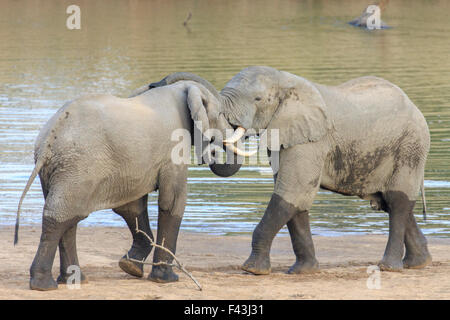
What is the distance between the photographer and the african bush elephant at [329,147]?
317 inches

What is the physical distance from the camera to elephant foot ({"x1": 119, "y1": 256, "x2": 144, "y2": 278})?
7680mm

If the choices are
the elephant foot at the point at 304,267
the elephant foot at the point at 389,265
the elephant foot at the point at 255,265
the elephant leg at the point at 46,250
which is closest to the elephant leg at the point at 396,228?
the elephant foot at the point at 389,265

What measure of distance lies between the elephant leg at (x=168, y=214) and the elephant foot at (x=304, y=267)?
117 cm

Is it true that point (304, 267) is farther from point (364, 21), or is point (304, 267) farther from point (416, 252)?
point (364, 21)

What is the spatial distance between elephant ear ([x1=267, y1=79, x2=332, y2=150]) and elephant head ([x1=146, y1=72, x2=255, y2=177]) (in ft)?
1.11

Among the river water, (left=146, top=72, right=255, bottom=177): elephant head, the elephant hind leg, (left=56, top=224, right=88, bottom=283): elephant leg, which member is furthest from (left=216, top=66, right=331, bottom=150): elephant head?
the river water

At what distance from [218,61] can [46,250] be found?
21159mm

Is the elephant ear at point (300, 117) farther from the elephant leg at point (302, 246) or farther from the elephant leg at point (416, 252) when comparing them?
the elephant leg at point (416, 252)

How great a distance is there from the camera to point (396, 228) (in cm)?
845

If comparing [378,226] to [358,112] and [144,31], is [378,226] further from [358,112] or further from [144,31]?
[144,31]

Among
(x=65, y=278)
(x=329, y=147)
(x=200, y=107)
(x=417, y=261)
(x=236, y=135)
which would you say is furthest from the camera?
(x=417, y=261)

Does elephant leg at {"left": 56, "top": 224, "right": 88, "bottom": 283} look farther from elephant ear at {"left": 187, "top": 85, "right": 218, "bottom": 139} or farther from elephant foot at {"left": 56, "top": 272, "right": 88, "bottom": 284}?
elephant ear at {"left": 187, "top": 85, "right": 218, "bottom": 139}

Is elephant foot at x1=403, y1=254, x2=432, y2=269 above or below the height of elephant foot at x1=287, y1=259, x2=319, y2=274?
below

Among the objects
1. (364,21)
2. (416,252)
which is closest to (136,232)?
(416,252)
